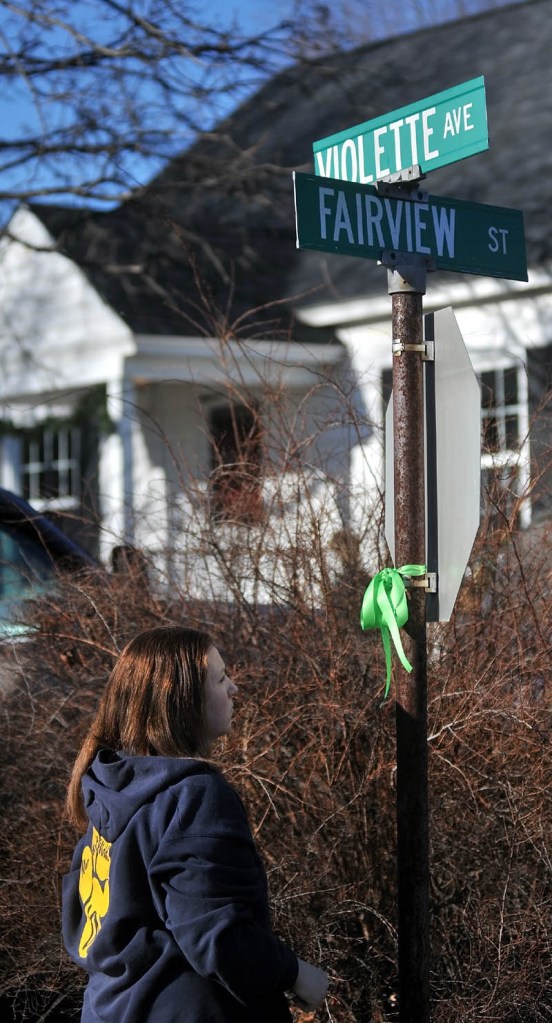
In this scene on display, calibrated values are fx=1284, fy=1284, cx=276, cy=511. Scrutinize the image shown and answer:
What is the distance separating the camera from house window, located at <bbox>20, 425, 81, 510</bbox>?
44.6ft

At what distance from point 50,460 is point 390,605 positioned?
36.5 ft

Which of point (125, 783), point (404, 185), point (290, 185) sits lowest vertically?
point (125, 783)

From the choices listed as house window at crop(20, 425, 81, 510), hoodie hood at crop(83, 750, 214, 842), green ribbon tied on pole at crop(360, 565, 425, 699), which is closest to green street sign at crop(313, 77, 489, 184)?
green ribbon tied on pole at crop(360, 565, 425, 699)

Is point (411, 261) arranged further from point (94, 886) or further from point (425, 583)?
point (94, 886)

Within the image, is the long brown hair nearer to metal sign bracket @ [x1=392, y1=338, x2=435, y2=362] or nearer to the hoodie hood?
the hoodie hood

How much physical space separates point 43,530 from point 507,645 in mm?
2878

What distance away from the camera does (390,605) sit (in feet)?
10.7

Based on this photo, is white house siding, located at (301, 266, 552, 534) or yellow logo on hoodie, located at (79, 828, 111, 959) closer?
yellow logo on hoodie, located at (79, 828, 111, 959)

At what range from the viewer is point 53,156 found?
11734 mm

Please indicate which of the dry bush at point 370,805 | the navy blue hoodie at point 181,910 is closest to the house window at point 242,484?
the dry bush at point 370,805

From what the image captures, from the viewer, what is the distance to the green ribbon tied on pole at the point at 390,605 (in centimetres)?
323

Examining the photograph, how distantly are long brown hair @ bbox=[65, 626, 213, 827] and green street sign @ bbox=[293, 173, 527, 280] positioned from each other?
3.77 feet

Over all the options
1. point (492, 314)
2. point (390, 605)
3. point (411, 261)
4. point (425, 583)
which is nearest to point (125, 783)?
point (390, 605)

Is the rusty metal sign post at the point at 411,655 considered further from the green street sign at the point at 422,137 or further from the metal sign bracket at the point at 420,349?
the green street sign at the point at 422,137
